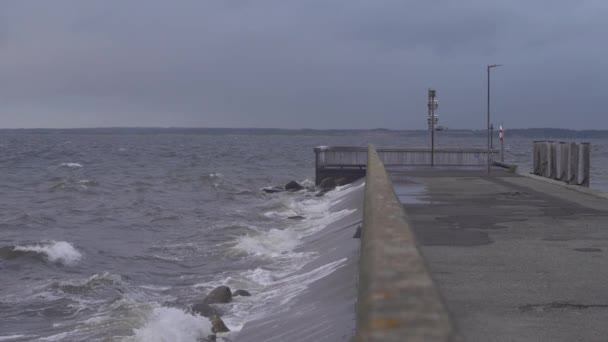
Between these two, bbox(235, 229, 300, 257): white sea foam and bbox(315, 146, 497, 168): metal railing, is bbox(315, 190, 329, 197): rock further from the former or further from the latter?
bbox(235, 229, 300, 257): white sea foam

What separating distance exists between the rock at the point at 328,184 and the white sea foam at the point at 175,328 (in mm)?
22105

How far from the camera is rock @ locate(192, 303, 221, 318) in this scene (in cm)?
1221

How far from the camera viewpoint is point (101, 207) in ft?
109

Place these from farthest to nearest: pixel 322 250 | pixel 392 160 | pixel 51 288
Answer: pixel 392 160
pixel 322 250
pixel 51 288

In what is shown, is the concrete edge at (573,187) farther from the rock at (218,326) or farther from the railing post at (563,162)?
the rock at (218,326)

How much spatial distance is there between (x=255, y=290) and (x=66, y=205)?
21496 millimetres

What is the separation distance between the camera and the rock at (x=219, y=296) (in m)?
13.3

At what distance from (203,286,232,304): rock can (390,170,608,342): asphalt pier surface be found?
324cm

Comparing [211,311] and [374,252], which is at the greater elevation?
[374,252]

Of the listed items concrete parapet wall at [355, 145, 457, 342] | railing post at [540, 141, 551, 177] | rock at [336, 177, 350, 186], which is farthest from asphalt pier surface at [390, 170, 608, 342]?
rock at [336, 177, 350, 186]

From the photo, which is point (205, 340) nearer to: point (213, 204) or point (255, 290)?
point (255, 290)

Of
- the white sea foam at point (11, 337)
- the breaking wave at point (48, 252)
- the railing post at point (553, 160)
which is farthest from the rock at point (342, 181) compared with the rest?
the white sea foam at point (11, 337)

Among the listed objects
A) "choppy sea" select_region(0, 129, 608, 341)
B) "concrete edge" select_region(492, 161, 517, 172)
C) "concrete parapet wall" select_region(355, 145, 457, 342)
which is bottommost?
"choppy sea" select_region(0, 129, 608, 341)

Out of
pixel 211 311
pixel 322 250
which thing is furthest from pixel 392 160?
pixel 211 311
